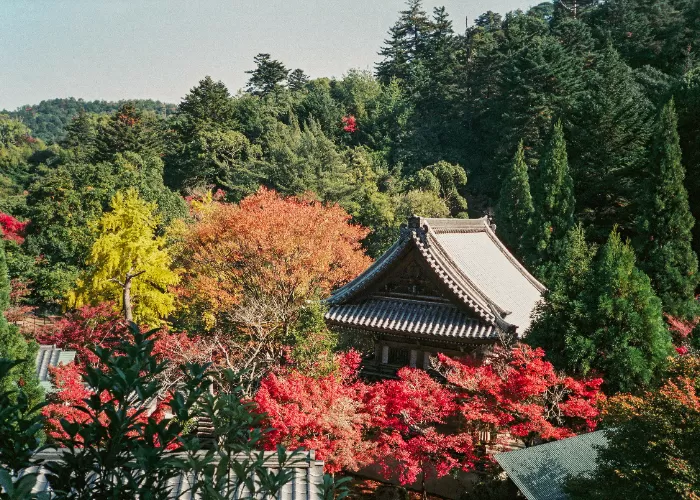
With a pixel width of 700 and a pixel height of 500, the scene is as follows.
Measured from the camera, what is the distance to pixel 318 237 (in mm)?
24141

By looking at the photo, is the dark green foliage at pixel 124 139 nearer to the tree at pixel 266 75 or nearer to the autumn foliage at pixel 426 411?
the tree at pixel 266 75

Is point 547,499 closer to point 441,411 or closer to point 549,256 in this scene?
point 441,411

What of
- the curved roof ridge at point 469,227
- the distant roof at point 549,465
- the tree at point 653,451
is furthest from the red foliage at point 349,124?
the tree at point 653,451

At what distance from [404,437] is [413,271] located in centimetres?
459

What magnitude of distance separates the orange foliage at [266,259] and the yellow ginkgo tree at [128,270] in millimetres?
1371

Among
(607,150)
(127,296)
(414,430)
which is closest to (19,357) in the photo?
(127,296)

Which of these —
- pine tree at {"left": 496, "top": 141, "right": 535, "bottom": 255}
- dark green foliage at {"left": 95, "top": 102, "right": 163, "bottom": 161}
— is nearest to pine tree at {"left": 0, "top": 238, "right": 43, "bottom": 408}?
pine tree at {"left": 496, "top": 141, "right": 535, "bottom": 255}

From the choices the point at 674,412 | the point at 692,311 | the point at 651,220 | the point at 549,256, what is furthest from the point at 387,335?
the point at 549,256

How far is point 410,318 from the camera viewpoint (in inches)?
591

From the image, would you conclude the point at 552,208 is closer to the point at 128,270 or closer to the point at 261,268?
the point at 261,268

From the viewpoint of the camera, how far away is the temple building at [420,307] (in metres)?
14.3

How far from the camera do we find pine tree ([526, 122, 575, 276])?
2836 centimetres

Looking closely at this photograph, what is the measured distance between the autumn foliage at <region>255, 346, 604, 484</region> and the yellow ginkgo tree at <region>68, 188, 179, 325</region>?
1236 centimetres

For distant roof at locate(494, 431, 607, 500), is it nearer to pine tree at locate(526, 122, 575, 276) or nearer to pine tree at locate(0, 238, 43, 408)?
pine tree at locate(0, 238, 43, 408)
